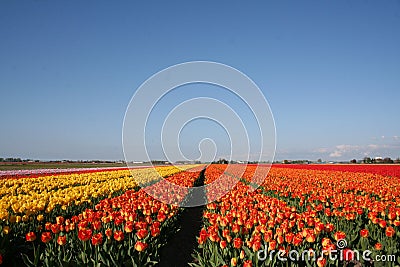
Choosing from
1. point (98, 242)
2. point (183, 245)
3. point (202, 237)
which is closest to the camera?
point (98, 242)

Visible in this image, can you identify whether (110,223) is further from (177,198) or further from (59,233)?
(177,198)

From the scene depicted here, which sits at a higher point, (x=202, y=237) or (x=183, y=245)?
(x=202, y=237)

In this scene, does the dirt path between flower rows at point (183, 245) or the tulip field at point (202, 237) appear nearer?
the tulip field at point (202, 237)

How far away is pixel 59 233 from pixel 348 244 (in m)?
4.16

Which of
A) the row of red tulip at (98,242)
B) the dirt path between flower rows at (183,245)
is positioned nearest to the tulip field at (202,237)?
the row of red tulip at (98,242)

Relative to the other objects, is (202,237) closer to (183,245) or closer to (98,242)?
(98,242)

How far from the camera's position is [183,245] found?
702 centimetres

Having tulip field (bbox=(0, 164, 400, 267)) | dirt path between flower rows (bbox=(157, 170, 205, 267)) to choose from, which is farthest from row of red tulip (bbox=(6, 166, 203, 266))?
dirt path between flower rows (bbox=(157, 170, 205, 267))

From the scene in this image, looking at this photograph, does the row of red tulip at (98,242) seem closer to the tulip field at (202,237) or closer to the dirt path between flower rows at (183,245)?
the tulip field at (202,237)

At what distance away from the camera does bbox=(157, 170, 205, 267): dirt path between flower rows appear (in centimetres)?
588

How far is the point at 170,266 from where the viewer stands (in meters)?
5.61

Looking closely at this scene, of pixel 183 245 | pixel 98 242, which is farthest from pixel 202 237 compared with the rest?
pixel 183 245

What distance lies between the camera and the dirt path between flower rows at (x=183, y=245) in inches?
231

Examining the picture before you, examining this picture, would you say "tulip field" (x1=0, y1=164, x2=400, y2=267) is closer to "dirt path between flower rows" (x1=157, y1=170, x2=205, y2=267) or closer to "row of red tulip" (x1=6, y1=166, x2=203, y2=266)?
"row of red tulip" (x1=6, y1=166, x2=203, y2=266)
